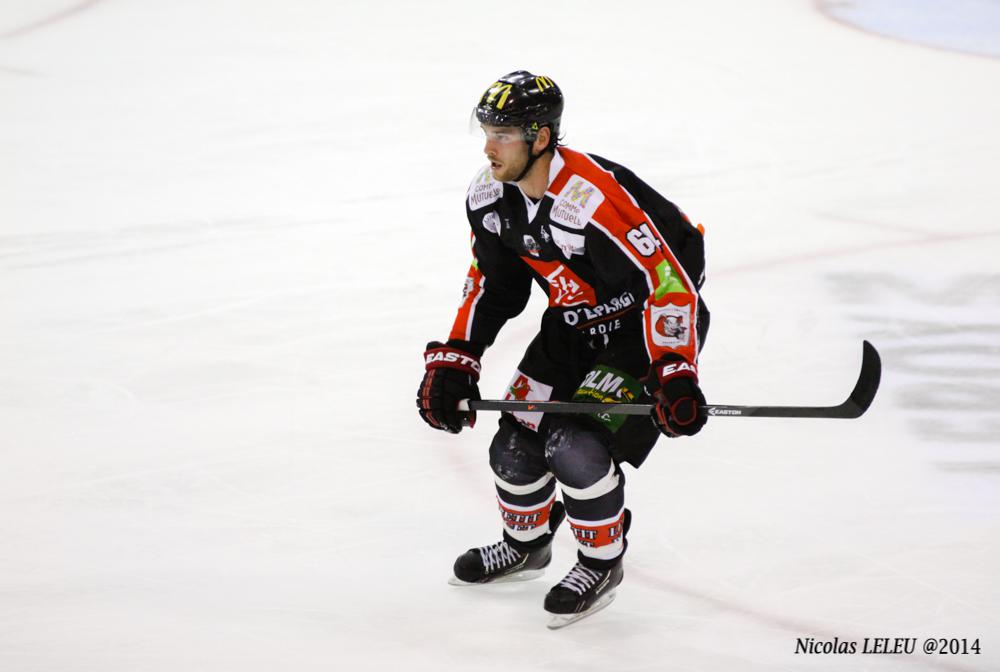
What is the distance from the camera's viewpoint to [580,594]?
279 cm

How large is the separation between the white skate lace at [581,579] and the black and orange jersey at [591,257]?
1.59ft

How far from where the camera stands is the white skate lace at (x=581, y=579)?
110 inches

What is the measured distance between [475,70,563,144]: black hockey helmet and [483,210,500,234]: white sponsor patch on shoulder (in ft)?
0.63

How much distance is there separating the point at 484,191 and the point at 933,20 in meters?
6.77

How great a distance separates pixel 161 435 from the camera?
367 centimetres

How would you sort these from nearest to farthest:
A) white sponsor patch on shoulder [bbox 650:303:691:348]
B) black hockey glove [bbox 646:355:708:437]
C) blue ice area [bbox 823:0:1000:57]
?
black hockey glove [bbox 646:355:708:437], white sponsor patch on shoulder [bbox 650:303:691:348], blue ice area [bbox 823:0:1000:57]

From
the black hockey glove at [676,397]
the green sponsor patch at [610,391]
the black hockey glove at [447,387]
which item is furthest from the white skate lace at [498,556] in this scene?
the black hockey glove at [676,397]

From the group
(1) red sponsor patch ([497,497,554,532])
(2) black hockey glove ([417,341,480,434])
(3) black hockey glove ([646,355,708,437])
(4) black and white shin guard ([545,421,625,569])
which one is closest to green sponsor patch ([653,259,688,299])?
(3) black hockey glove ([646,355,708,437])

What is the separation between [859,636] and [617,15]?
6548 millimetres

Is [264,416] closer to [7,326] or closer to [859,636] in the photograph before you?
[7,326]

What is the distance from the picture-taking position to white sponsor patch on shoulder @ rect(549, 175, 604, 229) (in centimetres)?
265

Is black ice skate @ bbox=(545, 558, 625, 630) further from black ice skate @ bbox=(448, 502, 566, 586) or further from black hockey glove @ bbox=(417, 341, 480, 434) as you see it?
black hockey glove @ bbox=(417, 341, 480, 434)

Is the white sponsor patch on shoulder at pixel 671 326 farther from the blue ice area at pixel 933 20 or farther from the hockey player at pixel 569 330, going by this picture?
the blue ice area at pixel 933 20

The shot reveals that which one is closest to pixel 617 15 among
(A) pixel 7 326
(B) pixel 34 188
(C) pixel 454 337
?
(B) pixel 34 188
